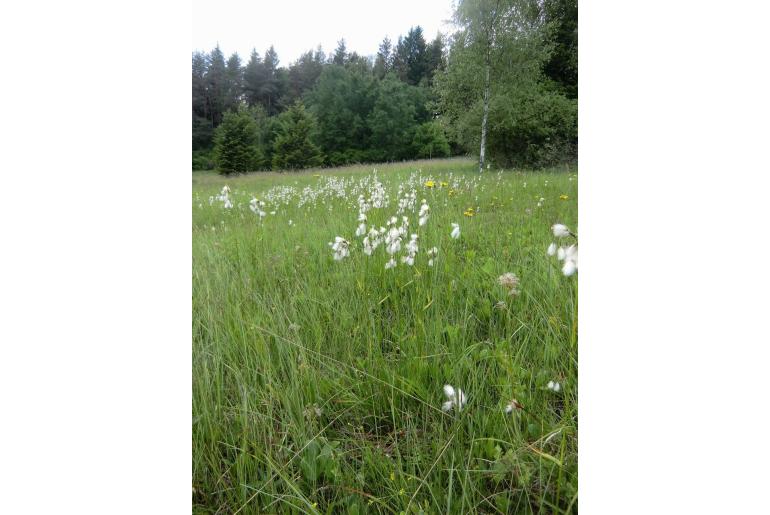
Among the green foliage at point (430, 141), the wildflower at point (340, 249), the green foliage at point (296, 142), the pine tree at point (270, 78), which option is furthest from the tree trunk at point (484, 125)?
the pine tree at point (270, 78)

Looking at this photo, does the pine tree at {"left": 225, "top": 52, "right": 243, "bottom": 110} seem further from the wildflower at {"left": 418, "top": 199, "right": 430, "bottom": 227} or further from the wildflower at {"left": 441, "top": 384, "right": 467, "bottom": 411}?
the wildflower at {"left": 441, "top": 384, "right": 467, "bottom": 411}

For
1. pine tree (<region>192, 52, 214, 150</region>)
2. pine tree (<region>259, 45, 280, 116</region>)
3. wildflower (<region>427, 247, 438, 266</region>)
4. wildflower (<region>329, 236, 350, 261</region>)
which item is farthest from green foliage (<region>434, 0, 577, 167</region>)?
pine tree (<region>192, 52, 214, 150</region>)

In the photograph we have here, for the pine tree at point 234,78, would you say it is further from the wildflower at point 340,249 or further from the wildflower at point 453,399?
the wildflower at point 453,399

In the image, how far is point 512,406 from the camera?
1.02 m

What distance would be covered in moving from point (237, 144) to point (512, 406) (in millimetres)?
1523

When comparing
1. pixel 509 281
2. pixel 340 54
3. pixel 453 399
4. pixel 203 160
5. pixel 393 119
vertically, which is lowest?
pixel 453 399

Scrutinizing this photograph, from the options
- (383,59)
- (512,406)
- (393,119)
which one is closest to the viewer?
(512,406)

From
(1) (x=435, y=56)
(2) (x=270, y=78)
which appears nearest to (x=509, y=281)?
(1) (x=435, y=56)

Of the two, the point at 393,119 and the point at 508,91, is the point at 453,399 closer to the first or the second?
the point at 508,91

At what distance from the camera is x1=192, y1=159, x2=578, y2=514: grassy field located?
100 cm

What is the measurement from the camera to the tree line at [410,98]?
1333 mm
